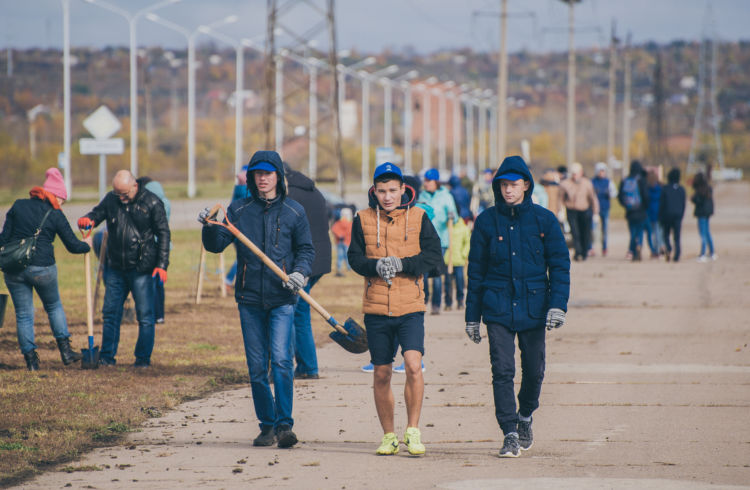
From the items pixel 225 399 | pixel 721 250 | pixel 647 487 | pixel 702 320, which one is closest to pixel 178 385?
pixel 225 399

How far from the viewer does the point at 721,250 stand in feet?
92.1

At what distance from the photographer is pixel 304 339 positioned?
10.5 metres

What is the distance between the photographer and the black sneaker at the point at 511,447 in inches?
285

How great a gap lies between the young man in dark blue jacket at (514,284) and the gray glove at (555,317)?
0.05ft

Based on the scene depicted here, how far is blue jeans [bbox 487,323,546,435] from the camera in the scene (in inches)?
288

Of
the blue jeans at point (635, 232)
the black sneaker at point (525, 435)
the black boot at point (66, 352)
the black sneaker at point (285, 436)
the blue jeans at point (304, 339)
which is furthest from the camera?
the blue jeans at point (635, 232)

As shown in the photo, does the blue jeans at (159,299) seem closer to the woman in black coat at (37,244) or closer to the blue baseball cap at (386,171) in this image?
the woman in black coat at (37,244)

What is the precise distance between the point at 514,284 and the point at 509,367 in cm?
51

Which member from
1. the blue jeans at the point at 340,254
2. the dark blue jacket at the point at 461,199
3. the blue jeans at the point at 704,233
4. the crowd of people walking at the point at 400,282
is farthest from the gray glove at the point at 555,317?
the blue jeans at the point at 704,233

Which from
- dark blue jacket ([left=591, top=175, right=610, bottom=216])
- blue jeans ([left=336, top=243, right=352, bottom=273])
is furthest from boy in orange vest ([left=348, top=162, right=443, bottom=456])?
dark blue jacket ([left=591, top=175, right=610, bottom=216])

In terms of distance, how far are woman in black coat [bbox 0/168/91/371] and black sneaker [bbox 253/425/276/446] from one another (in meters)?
3.82

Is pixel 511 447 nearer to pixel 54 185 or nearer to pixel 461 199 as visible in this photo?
pixel 54 185

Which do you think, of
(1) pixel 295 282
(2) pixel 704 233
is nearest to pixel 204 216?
(1) pixel 295 282

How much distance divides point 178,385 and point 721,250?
66.9 ft
